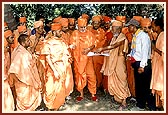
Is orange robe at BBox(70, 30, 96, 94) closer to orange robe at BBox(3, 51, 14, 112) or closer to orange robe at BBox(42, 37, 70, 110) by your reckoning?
orange robe at BBox(42, 37, 70, 110)

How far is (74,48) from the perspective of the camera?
293 inches

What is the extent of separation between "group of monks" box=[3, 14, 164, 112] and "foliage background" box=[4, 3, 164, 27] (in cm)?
39

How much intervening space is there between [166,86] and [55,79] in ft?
5.43

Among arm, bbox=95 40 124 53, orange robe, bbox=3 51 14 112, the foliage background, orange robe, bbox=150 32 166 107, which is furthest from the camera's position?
the foliage background

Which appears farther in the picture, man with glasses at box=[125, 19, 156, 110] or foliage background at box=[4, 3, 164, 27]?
foliage background at box=[4, 3, 164, 27]

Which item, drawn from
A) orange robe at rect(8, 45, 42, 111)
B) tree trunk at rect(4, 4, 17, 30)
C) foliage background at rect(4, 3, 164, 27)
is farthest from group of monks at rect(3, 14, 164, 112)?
foliage background at rect(4, 3, 164, 27)

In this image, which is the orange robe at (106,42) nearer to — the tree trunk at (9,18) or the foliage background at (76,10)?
the foliage background at (76,10)

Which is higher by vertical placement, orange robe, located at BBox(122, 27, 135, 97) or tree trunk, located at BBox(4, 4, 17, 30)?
tree trunk, located at BBox(4, 4, 17, 30)

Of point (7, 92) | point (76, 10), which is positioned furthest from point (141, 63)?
point (7, 92)

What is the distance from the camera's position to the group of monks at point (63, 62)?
7027 millimetres

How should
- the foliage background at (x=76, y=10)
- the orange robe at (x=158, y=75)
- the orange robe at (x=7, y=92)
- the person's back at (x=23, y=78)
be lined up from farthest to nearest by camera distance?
the foliage background at (x=76, y=10)
the orange robe at (x=158, y=75)
the orange robe at (x=7, y=92)
the person's back at (x=23, y=78)

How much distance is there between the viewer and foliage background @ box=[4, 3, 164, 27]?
8172 millimetres

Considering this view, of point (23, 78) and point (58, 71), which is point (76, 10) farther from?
point (23, 78)

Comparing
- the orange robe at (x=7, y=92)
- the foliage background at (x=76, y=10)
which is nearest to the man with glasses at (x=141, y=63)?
the foliage background at (x=76, y=10)
